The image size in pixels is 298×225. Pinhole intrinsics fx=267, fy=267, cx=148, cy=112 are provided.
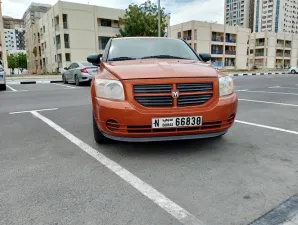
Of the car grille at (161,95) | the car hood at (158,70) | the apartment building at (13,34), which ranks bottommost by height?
the car grille at (161,95)

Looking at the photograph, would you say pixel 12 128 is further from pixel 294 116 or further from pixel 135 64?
pixel 294 116

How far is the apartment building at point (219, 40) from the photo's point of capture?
47750 millimetres

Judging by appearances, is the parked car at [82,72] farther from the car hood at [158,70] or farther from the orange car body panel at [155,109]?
the orange car body panel at [155,109]

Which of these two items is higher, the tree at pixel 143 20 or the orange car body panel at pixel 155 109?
the tree at pixel 143 20

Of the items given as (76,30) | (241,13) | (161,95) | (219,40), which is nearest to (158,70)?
(161,95)

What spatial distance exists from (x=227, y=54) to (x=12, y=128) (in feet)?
174

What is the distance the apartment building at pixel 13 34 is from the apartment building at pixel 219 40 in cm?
11970

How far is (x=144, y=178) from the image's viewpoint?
8.80 ft

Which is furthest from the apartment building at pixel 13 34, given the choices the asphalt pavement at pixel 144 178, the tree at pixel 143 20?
the asphalt pavement at pixel 144 178

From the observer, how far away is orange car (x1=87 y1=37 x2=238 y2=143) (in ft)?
9.71

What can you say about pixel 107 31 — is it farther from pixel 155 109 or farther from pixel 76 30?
pixel 155 109

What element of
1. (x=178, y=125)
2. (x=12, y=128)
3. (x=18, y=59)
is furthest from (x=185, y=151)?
(x=18, y=59)

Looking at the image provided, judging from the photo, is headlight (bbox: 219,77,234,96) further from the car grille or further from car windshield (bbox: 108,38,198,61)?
car windshield (bbox: 108,38,198,61)

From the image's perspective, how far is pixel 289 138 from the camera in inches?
158
